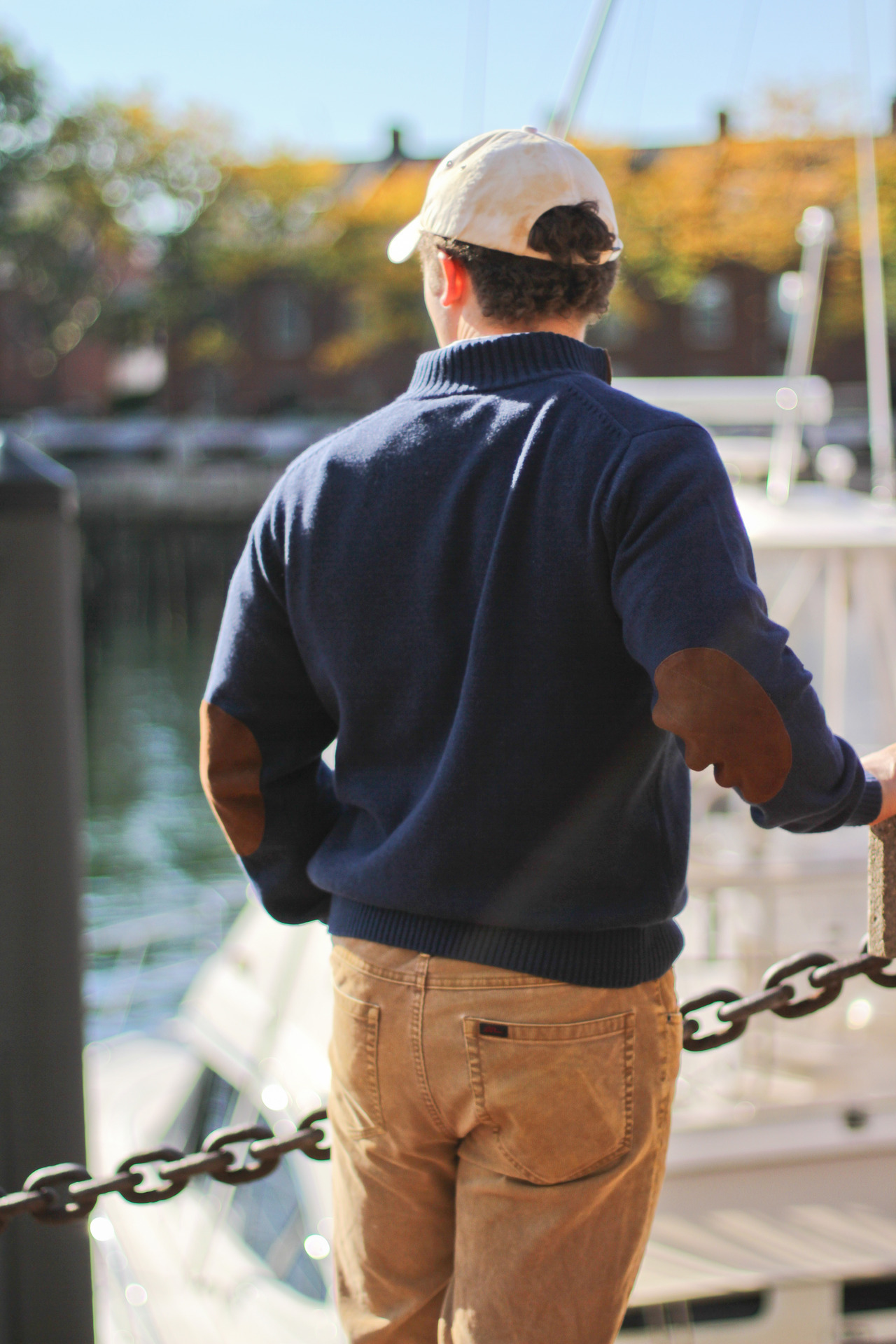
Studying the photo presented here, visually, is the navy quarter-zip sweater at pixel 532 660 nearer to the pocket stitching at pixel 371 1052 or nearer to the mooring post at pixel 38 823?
the pocket stitching at pixel 371 1052

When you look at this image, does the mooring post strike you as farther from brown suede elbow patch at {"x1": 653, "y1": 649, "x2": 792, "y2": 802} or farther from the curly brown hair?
brown suede elbow patch at {"x1": 653, "y1": 649, "x2": 792, "y2": 802}

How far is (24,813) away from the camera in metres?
2.13

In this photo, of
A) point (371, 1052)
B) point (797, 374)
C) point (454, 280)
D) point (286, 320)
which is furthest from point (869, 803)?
point (286, 320)

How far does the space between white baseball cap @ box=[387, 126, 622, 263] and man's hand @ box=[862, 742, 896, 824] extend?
639 mm

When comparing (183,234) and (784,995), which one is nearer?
(784,995)

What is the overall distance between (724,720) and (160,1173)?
3.74ft

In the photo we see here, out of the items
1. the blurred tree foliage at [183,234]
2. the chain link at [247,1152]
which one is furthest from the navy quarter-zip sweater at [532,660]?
the blurred tree foliage at [183,234]

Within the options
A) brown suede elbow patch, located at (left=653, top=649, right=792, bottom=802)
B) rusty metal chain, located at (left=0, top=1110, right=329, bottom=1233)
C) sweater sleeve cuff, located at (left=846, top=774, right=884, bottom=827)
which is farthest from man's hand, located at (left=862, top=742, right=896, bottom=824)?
rusty metal chain, located at (left=0, top=1110, right=329, bottom=1233)

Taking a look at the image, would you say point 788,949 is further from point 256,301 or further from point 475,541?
point 256,301

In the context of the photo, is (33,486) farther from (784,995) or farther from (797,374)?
(797,374)

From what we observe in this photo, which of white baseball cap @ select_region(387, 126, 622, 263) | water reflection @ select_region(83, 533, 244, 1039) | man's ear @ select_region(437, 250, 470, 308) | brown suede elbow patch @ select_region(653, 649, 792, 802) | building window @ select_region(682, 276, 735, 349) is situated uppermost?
building window @ select_region(682, 276, 735, 349)

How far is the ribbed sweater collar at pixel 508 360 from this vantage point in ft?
4.78

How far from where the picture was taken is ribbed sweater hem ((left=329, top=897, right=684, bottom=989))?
1427 millimetres

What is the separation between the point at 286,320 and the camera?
151ft
